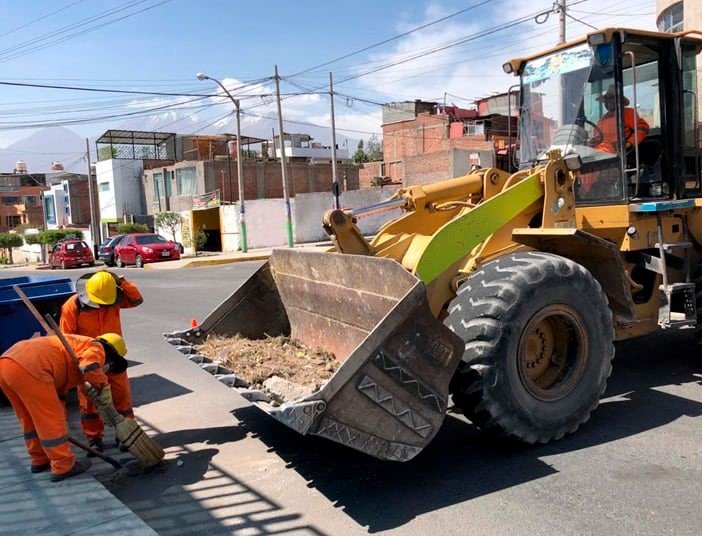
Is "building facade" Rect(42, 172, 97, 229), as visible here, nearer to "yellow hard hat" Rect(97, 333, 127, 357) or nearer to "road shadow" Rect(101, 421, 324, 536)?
"yellow hard hat" Rect(97, 333, 127, 357)

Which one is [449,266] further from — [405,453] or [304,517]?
[304,517]

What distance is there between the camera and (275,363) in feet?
17.2

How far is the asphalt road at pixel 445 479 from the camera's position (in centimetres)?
366

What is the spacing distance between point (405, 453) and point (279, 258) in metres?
2.73

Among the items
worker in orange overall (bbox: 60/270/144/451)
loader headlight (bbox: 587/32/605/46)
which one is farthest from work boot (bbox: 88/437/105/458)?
loader headlight (bbox: 587/32/605/46)

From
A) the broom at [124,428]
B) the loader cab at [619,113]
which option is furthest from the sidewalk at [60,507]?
the loader cab at [619,113]

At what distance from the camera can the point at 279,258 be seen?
608cm

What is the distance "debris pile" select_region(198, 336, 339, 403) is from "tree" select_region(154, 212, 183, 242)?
33.5 metres

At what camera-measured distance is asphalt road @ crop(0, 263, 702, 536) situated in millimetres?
3658

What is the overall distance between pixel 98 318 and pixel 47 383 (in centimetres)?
104

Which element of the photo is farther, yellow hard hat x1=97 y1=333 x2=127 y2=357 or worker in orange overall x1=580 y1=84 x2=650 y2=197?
worker in orange overall x1=580 y1=84 x2=650 y2=197

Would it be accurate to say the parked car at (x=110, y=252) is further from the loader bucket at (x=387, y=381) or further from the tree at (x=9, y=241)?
the loader bucket at (x=387, y=381)

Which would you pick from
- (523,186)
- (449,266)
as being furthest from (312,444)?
(523,186)

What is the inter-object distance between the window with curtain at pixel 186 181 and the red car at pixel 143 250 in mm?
11784
